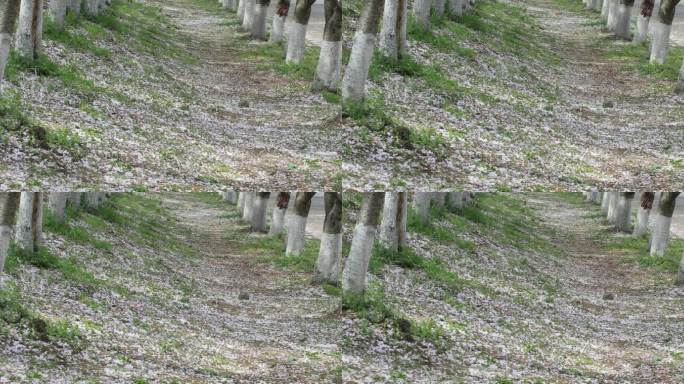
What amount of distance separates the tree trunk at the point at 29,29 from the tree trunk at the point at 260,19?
34.4 ft

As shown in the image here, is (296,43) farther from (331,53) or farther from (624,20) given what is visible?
(624,20)

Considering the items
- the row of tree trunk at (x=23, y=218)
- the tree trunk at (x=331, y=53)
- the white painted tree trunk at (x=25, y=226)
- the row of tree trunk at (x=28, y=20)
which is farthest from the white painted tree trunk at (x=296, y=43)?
the white painted tree trunk at (x=25, y=226)

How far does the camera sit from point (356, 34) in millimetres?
27250

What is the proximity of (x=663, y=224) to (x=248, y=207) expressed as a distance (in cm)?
1046

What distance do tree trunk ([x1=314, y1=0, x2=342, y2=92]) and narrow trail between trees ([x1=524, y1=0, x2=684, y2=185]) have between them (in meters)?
6.68

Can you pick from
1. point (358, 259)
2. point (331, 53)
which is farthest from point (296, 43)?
point (358, 259)

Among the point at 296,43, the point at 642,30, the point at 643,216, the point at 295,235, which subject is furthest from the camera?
the point at 642,30

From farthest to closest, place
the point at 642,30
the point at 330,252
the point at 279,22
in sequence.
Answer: the point at 642,30
the point at 279,22
the point at 330,252

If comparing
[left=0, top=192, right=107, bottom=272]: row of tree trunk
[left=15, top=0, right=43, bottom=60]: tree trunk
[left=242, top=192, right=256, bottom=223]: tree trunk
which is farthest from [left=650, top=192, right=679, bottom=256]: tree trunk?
[left=15, top=0, right=43, bottom=60]: tree trunk

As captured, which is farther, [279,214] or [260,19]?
[260,19]

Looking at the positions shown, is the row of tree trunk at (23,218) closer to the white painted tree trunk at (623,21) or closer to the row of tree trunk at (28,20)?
the row of tree trunk at (28,20)

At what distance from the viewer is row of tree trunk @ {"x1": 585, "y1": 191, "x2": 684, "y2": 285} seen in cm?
2523

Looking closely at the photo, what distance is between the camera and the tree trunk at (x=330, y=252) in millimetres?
21281

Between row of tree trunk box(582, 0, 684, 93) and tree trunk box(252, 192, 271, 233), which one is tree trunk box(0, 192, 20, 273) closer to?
tree trunk box(252, 192, 271, 233)
